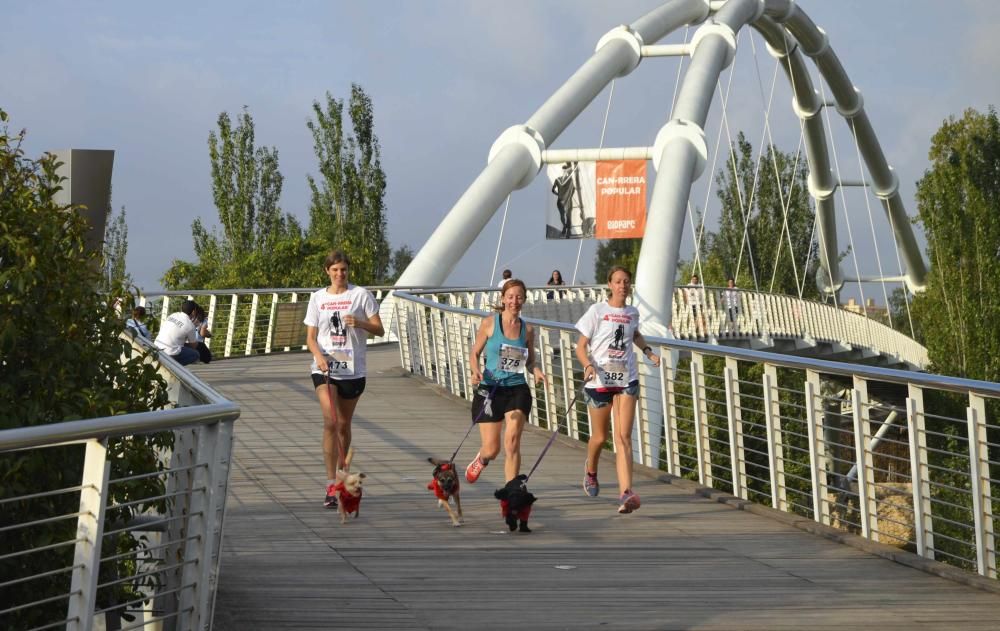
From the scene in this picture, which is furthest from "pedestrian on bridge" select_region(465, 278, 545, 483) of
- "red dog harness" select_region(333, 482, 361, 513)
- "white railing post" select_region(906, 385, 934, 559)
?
"white railing post" select_region(906, 385, 934, 559)

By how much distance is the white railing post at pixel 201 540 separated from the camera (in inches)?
210

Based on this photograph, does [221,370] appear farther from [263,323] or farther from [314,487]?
[314,487]

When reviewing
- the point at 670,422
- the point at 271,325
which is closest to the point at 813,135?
the point at 271,325

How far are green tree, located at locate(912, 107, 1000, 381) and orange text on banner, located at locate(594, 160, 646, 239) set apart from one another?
14884 mm

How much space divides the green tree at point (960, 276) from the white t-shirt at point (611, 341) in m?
35.8

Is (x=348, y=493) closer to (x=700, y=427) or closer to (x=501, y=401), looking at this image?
(x=501, y=401)

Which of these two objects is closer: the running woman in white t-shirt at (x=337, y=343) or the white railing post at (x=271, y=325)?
the running woman in white t-shirt at (x=337, y=343)

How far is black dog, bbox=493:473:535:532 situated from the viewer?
837 cm

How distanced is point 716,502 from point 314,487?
2.81 m

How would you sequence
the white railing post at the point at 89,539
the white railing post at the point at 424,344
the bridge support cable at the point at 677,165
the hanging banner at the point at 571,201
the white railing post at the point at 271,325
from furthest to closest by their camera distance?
the hanging banner at the point at 571,201 < the bridge support cable at the point at 677,165 < the white railing post at the point at 271,325 < the white railing post at the point at 424,344 < the white railing post at the point at 89,539

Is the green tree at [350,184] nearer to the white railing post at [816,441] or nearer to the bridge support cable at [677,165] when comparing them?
the bridge support cable at [677,165]

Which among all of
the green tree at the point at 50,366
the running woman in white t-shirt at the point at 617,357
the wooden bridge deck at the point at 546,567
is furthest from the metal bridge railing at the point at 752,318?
the green tree at the point at 50,366

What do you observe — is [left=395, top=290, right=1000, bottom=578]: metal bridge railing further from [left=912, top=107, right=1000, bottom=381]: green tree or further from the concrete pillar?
[left=912, top=107, right=1000, bottom=381]: green tree

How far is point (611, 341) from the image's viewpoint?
9258 mm
